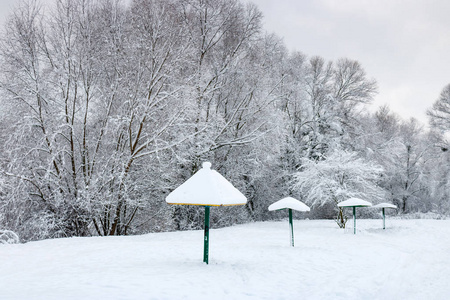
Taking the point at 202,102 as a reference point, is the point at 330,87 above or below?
above

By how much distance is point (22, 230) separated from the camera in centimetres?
1237

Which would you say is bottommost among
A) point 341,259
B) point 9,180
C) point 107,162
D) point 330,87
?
point 341,259

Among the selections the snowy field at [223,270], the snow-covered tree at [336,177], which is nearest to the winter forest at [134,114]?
the snow-covered tree at [336,177]

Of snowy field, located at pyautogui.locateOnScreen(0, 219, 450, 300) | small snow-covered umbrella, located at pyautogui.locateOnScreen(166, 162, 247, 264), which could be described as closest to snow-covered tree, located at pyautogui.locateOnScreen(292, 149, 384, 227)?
snowy field, located at pyautogui.locateOnScreen(0, 219, 450, 300)

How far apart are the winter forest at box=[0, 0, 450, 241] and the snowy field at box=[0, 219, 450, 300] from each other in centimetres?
264

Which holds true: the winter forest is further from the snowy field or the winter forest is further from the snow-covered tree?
the snowy field

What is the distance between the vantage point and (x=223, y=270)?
24.6 feet

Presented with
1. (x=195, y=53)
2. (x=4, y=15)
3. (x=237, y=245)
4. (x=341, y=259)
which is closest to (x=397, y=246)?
(x=341, y=259)

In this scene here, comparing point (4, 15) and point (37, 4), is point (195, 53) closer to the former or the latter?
point (37, 4)

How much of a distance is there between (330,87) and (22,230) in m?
23.3

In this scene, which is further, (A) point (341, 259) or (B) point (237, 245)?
(B) point (237, 245)

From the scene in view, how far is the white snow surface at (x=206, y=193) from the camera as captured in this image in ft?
23.5

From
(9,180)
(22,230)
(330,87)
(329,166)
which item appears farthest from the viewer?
(330,87)

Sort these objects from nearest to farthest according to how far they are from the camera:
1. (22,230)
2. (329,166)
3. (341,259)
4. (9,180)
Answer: (341,259) → (9,180) → (22,230) → (329,166)
